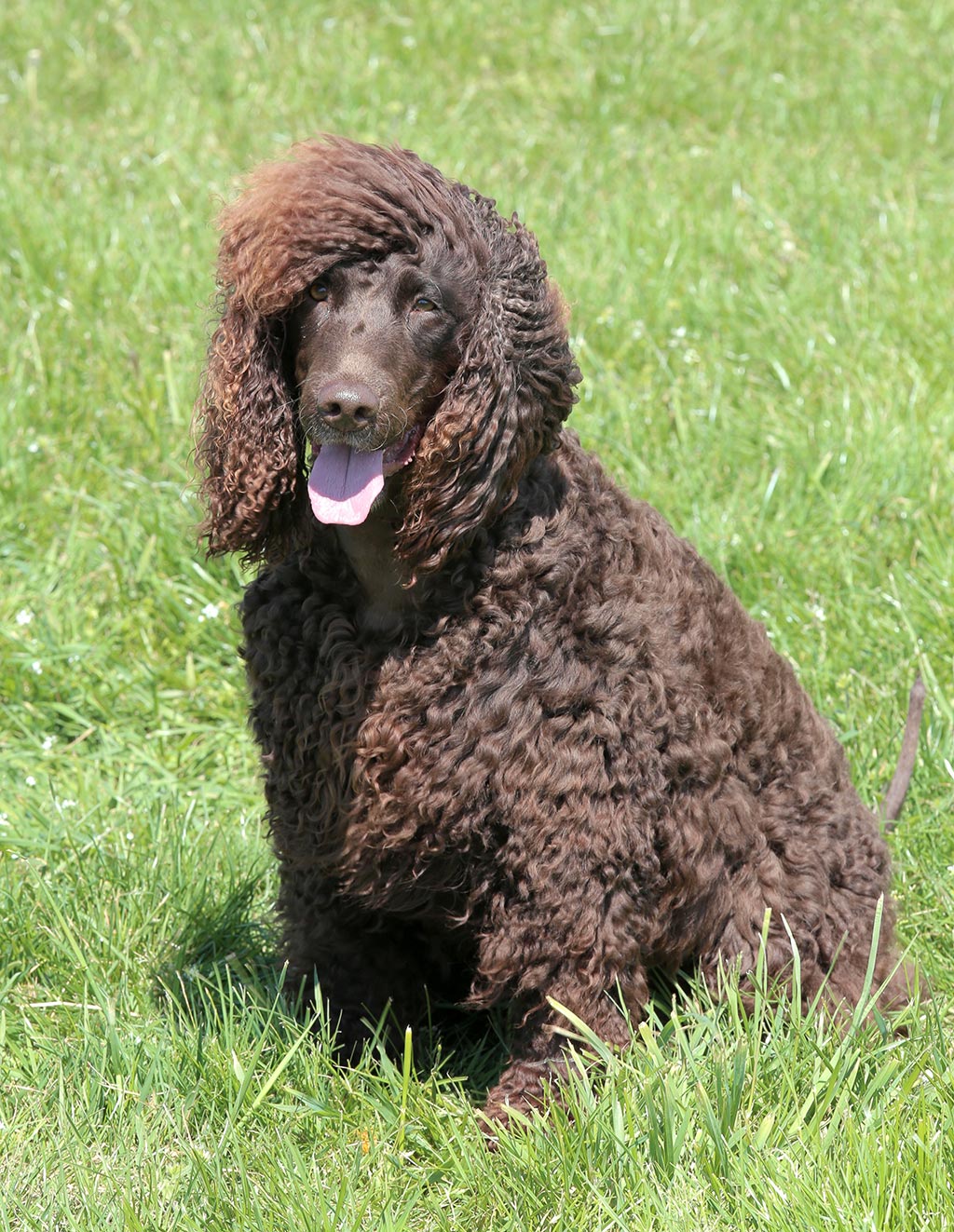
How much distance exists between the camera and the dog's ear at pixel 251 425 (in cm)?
285

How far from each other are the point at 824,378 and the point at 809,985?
8.55 feet

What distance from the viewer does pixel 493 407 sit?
271 cm

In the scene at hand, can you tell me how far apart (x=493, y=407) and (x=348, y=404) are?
0.94 ft

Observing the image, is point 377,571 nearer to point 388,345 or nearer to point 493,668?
point 493,668

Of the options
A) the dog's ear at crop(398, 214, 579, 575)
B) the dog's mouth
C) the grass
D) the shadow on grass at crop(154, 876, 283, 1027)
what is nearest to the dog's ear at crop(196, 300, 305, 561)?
the dog's mouth

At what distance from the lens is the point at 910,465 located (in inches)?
187

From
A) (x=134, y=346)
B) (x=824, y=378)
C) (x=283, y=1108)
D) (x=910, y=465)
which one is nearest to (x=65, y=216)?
(x=134, y=346)

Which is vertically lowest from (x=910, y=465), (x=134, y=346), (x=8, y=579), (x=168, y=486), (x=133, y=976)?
(x=133, y=976)

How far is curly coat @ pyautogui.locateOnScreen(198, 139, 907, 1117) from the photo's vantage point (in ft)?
8.96

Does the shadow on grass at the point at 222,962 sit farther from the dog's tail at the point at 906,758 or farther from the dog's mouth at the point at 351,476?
the dog's tail at the point at 906,758

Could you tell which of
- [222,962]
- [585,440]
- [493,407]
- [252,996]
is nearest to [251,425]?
[493,407]

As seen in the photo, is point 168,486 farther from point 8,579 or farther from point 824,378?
point 824,378

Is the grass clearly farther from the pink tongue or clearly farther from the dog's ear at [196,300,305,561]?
the pink tongue

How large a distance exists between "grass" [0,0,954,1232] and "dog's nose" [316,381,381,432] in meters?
1.21
